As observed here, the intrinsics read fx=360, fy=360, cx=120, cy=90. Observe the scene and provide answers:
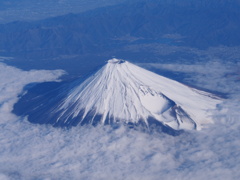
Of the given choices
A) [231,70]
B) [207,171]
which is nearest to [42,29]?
[231,70]

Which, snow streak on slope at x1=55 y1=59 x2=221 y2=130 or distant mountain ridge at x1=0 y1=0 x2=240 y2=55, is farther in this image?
distant mountain ridge at x1=0 y1=0 x2=240 y2=55

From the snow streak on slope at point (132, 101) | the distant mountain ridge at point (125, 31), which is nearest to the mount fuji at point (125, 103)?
the snow streak on slope at point (132, 101)

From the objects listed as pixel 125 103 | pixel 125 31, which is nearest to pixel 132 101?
pixel 125 103

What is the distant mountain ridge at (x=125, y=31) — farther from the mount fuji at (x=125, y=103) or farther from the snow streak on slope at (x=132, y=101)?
the snow streak on slope at (x=132, y=101)

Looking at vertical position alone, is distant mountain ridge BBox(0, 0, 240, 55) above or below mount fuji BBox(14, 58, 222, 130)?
above

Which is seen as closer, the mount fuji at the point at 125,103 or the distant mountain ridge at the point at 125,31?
the mount fuji at the point at 125,103

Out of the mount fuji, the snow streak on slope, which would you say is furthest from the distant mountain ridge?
the snow streak on slope

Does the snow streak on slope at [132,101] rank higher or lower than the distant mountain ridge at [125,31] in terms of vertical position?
lower

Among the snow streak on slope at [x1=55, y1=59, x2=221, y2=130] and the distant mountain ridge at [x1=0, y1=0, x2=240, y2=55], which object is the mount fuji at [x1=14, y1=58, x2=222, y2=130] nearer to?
the snow streak on slope at [x1=55, y1=59, x2=221, y2=130]
